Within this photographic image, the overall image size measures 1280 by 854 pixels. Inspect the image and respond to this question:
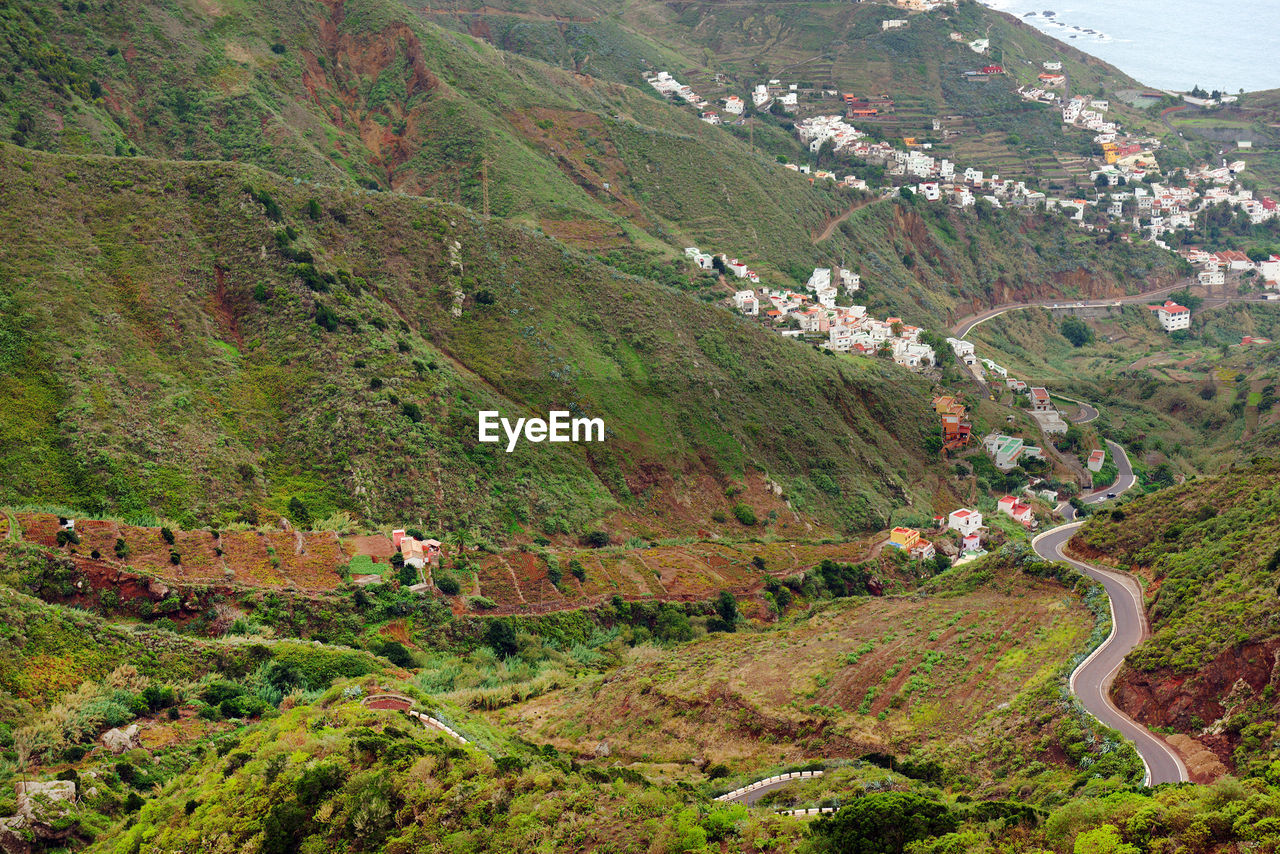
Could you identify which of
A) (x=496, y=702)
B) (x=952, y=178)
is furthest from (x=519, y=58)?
(x=496, y=702)

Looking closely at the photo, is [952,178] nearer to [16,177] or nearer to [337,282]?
[337,282]

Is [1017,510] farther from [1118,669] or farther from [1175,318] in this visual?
[1175,318]

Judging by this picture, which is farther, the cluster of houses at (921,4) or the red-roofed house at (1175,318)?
the cluster of houses at (921,4)

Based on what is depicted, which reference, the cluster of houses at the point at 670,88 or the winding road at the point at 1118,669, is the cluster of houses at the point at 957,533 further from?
the cluster of houses at the point at 670,88

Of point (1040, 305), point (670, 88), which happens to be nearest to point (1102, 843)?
point (1040, 305)

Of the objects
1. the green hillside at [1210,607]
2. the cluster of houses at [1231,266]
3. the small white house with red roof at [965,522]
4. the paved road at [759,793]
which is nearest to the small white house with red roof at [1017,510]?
the small white house with red roof at [965,522]

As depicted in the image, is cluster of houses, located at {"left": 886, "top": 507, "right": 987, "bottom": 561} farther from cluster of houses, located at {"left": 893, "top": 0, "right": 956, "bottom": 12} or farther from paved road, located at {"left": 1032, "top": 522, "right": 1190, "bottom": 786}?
cluster of houses, located at {"left": 893, "top": 0, "right": 956, "bottom": 12}

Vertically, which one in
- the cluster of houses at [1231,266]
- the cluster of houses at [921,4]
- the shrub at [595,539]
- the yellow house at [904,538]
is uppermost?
the cluster of houses at [921,4]
